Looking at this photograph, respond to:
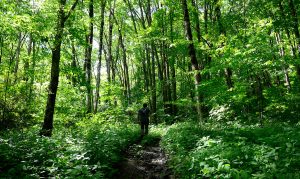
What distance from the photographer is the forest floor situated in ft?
25.1

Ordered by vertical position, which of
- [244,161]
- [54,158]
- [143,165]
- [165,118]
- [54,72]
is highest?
[54,72]

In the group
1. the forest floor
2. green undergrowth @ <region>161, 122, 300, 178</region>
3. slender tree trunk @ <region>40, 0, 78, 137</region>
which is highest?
slender tree trunk @ <region>40, 0, 78, 137</region>

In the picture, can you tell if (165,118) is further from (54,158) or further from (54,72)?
(54,158)

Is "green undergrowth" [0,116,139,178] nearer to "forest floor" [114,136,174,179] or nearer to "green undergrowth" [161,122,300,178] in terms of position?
"forest floor" [114,136,174,179]

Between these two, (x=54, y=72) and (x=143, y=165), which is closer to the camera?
→ (x=143, y=165)

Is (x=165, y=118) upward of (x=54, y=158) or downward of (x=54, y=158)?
upward

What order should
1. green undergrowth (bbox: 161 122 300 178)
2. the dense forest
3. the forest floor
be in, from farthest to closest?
the forest floor, the dense forest, green undergrowth (bbox: 161 122 300 178)

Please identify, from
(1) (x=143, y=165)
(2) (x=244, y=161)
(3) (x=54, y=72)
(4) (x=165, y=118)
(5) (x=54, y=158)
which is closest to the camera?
(2) (x=244, y=161)

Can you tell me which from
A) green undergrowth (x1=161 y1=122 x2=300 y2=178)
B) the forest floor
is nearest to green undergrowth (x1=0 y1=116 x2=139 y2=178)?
the forest floor

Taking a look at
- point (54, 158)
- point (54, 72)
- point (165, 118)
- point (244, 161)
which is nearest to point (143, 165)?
point (54, 158)

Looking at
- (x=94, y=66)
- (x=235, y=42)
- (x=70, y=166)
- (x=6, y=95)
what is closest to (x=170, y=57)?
(x=235, y=42)

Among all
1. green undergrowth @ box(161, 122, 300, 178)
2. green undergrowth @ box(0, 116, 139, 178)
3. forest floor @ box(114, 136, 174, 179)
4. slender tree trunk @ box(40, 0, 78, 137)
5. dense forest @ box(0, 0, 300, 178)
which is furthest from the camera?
slender tree trunk @ box(40, 0, 78, 137)

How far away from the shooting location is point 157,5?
25969mm

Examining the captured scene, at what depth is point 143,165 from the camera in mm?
8867
